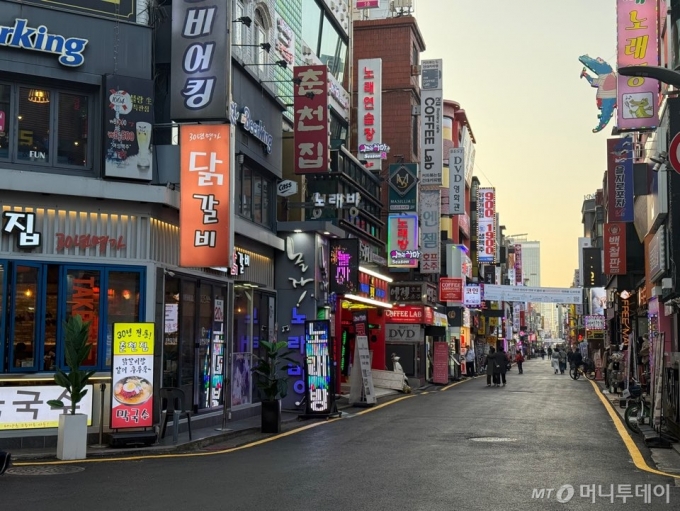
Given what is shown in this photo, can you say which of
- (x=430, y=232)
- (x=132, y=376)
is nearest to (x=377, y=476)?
(x=132, y=376)

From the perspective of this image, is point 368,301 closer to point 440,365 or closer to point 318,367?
point 440,365

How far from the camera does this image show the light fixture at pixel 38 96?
1745 centimetres

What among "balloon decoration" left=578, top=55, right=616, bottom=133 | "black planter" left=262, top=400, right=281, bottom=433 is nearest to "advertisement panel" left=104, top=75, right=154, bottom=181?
"black planter" left=262, top=400, right=281, bottom=433

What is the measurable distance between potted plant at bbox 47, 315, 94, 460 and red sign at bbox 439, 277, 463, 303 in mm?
40549

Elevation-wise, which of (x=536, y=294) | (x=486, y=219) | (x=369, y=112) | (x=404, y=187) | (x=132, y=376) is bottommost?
(x=132, y=376)

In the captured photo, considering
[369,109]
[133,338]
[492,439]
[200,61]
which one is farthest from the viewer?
[369,109]

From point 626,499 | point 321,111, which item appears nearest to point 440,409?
point 321,111

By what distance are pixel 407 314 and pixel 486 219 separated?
48326mm

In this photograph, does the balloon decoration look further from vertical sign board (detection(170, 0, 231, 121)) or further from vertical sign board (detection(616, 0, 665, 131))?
vertical sign board (detection(170, 0, 231, 121))

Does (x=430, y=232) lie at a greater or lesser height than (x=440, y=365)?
greater

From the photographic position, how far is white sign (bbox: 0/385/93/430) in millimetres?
16250

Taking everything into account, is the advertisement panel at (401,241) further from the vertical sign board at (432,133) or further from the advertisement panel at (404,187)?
the vertical sign board at (432,133)

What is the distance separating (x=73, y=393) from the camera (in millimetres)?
15242

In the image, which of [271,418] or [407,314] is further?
[407,314]
